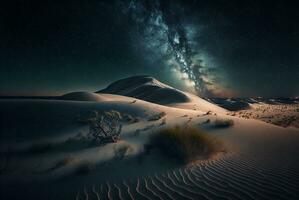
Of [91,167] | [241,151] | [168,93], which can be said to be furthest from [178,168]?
[168,93]

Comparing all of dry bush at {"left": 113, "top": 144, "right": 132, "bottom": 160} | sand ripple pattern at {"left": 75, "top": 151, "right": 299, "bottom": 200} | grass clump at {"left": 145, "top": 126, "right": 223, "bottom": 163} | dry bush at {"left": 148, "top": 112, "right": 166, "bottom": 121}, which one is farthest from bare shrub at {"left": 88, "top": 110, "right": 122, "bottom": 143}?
dry bush at {"left": 148, "top": 112, "right": 166, "bottom": 121}

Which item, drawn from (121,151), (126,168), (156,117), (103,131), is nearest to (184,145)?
(126,168)

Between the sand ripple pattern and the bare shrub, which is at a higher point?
the bare shrub

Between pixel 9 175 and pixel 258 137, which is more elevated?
pixel 258 137

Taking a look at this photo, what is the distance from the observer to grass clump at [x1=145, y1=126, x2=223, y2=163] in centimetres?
608

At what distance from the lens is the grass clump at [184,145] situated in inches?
239

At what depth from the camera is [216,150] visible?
6.84 metres

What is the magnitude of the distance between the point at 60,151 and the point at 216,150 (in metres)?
5.31

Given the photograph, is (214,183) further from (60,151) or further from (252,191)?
(60,151)

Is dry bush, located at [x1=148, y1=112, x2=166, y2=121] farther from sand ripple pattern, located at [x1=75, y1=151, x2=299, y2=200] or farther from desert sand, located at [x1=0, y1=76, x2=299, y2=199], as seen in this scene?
sand ripple pattern, located at [x1=75, y1=151, x2=299, y2=200]

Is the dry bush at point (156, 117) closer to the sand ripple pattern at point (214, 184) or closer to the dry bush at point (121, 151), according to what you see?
the dry bush at point (121, 151)

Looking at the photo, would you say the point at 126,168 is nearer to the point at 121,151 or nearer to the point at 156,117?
the point at 121,151

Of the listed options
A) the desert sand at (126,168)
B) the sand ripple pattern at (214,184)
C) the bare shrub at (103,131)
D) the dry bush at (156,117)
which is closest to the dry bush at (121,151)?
the desert sand at (126,168)

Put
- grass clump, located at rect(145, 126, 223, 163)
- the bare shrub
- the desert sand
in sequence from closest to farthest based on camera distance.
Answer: the desert sand → grass clump, located at rect(145, 126, 223, 163) → the bare shrub
